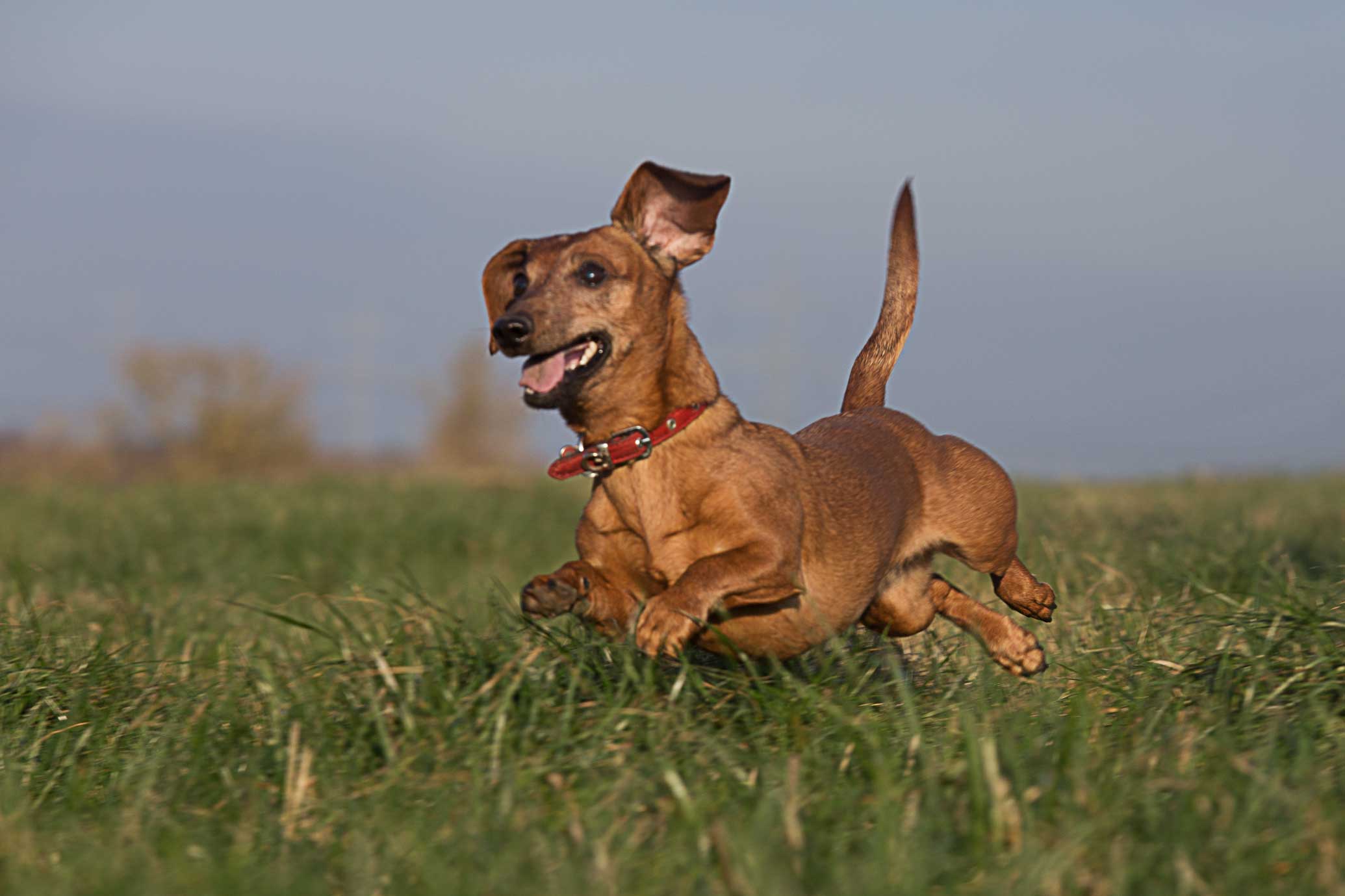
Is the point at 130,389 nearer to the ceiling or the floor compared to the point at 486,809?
nearer to the ceiling

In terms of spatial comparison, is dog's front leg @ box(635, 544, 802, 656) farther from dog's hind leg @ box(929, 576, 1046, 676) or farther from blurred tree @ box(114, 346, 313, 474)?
blurred tree @ box(114, 346, 313, 474)

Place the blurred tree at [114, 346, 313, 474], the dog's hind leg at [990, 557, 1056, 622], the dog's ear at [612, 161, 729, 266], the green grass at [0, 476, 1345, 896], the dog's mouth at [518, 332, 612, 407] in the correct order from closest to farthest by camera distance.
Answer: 1. the green grass at [0, 476, 1345, 896]
2. the dog's mouth at [518, 332, 612, 407]
3. the dog's ear at [612, 161, 729, 266]
4. the dog's hind leg at [990, 557, 1056, 622]
5. the blurred tree at [114, 346, 313, 474]

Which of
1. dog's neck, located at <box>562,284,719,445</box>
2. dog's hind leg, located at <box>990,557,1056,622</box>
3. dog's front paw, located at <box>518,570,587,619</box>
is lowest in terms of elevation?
dog's hind leg, located at <box>990,557,1056,622</box>

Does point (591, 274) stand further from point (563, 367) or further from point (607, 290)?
point (563, 367)

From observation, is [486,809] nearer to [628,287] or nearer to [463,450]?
[628,287]

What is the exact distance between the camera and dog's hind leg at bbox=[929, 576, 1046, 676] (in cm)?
422

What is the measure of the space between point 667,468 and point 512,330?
0.55 meters

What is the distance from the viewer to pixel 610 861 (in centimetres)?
235

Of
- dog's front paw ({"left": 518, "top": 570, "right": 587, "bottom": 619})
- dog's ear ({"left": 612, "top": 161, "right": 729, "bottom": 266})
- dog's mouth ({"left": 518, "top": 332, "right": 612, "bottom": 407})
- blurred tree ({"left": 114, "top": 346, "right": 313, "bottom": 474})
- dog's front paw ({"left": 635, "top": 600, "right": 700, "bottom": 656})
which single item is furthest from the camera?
blurred tree ({"left": 114, "top": 346, "right": 313, "bottom": 474})

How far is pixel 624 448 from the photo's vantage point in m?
3.50

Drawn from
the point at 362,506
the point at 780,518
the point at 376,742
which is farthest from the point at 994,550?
the point at 362,506

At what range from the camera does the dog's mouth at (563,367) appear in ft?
11.2

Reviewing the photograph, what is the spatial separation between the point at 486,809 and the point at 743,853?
590 mm

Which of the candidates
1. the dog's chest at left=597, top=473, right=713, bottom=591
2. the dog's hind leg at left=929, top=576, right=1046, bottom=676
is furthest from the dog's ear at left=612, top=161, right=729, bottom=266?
the dog's hind leg at left=929, top=576, right=1046, bottom=676
